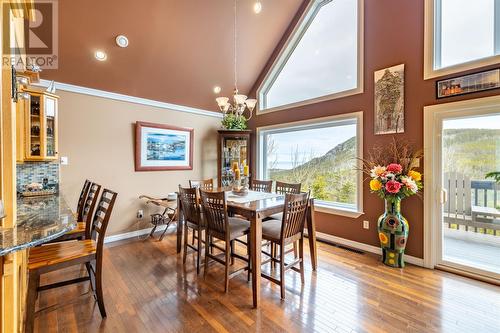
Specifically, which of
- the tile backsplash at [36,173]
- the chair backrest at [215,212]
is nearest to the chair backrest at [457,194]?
the chair backrest at [215,212]

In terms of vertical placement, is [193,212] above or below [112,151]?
below

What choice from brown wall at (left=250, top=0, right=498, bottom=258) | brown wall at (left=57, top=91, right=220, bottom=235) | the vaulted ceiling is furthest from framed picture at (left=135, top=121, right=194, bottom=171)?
brown wall at (left=250, top=0, right=498, bottom=258)

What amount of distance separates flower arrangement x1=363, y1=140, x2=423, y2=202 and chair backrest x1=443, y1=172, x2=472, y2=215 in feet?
1.04

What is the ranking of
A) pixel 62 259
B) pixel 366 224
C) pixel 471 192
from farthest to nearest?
1. pixel 366 224
2. pixel 471 192
3. pixel 62 259

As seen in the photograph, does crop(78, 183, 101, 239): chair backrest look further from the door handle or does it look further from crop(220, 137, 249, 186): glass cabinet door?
the door handle

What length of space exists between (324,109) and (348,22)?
4.73 feet

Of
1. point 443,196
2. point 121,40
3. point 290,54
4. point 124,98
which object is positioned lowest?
point 443,196

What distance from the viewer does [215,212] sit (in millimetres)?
2463

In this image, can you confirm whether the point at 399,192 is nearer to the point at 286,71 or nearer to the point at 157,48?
the point at 286,71

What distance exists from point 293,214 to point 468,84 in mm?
2514

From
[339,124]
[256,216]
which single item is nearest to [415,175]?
[339,124]

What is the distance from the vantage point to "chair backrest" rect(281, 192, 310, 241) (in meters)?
2.30

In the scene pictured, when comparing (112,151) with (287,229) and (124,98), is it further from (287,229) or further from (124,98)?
(287,229)

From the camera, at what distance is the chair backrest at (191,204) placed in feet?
9.04
